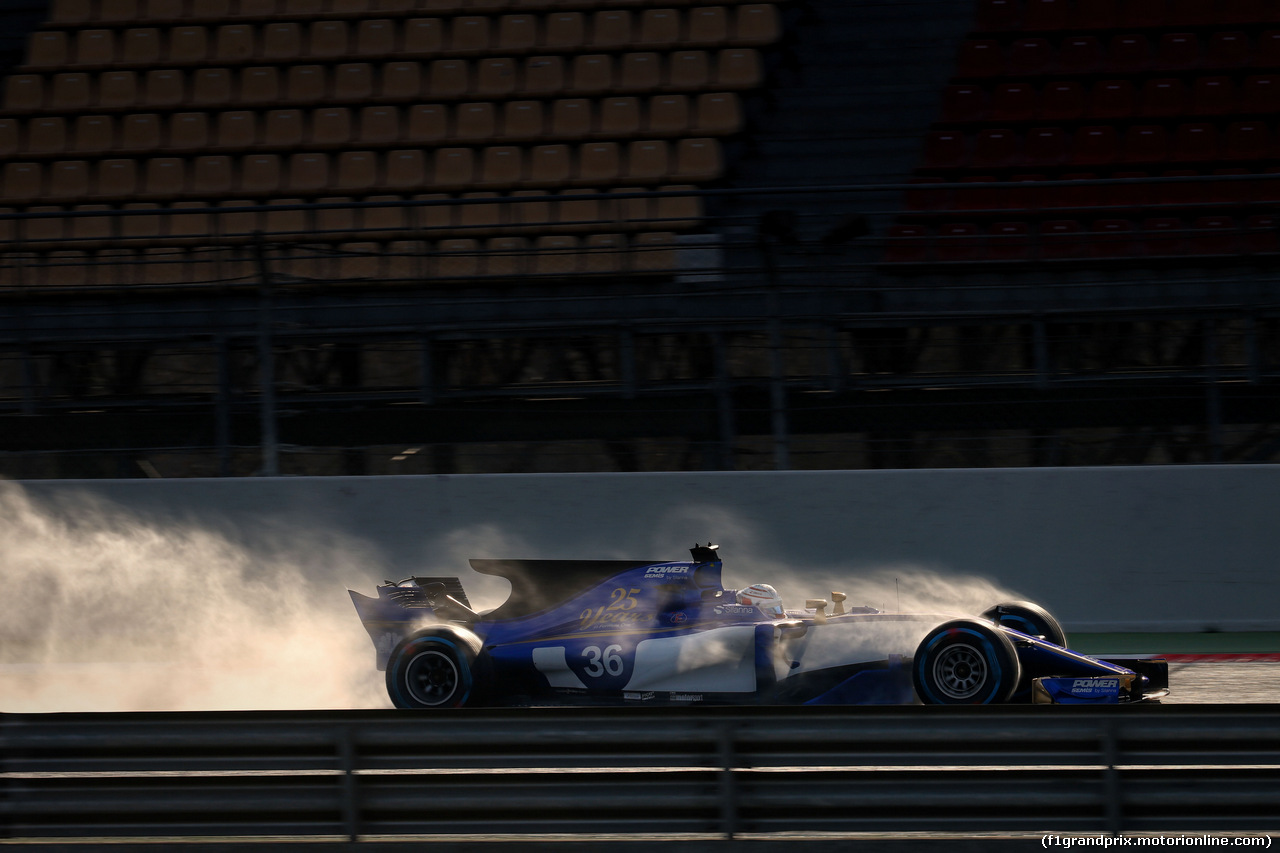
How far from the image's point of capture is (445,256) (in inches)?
372

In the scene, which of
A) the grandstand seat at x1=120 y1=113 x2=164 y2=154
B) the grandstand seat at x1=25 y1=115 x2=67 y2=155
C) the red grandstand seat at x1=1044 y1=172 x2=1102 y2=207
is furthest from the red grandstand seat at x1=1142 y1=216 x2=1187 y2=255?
the grandstand seat at x1=25 y1=115 x2=67 y2=155

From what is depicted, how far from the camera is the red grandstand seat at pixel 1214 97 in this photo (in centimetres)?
1210

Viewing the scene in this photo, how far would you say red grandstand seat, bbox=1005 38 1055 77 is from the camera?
1255cm

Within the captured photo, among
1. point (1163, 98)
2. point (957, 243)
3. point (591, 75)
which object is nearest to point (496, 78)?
point (591, 75)

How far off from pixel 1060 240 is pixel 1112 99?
2.93 meters

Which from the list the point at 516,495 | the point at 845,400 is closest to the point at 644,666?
the point at 516,495

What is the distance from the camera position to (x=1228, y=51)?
12.5 m

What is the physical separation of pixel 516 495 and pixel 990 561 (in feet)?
10.2

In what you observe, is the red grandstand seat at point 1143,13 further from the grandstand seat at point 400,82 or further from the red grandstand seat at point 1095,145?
the grandstand seat at point 400,82

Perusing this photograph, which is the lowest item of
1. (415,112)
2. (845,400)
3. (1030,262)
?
(845,400)

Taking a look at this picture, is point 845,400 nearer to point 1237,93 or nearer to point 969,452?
point 969,452

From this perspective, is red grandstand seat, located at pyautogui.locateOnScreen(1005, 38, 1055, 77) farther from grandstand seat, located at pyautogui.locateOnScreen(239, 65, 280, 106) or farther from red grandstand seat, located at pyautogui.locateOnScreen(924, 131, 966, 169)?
grandstand seat, located at pyautogui.locateOnScreen(239, 65, 280, 106)

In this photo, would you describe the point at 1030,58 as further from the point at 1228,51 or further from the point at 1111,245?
the point at 1111,245

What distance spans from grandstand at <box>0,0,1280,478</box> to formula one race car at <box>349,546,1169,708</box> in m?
2.52
